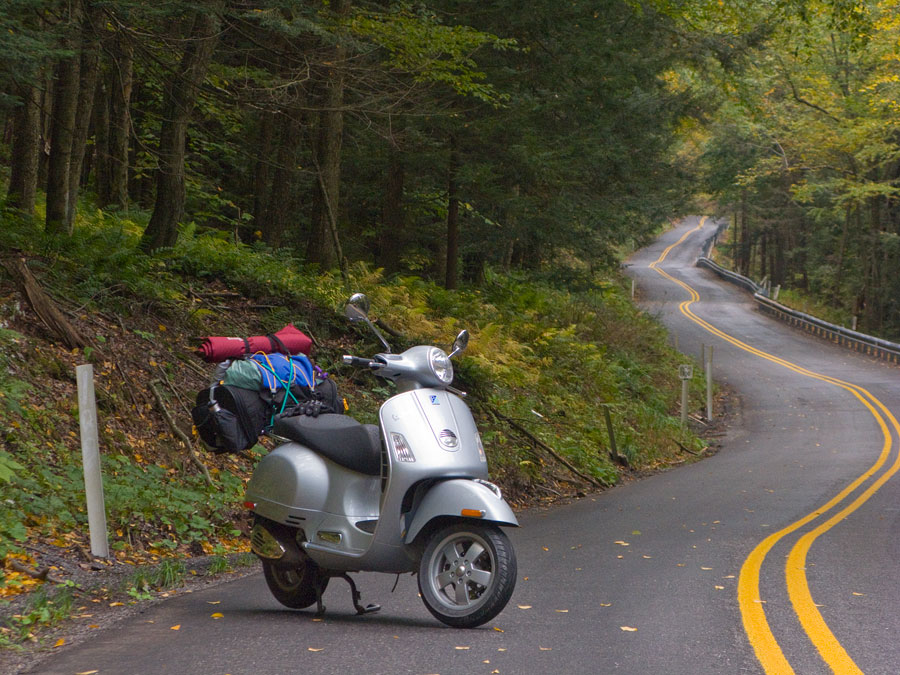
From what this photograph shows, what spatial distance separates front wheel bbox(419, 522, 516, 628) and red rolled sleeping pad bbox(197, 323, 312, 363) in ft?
5.40

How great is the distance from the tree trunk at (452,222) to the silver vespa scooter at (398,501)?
14600 millimetres

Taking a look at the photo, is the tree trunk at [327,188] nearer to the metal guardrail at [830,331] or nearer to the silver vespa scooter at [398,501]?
the silver vespa scooter at [398,501]

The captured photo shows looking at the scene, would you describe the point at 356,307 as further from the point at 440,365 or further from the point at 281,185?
the point at 281,185

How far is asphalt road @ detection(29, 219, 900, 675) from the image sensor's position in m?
4.84

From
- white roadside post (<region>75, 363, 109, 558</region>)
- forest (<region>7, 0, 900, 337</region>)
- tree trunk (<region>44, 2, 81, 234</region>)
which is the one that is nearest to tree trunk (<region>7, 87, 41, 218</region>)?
forest (<region>7, 0, 900, 337</region>)

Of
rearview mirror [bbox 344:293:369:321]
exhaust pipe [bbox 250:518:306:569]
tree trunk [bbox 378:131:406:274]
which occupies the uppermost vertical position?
tree trunk [bbox 378:131:406:274]

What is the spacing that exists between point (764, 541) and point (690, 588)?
285 cm

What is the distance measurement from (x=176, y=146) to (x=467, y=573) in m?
10.6

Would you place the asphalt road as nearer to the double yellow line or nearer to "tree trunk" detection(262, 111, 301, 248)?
the double yellow line

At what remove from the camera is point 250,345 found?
20.0 ft

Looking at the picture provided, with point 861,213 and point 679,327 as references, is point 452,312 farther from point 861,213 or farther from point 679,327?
point 861,213

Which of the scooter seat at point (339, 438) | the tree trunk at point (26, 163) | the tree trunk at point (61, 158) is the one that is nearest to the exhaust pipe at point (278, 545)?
the scooter seat at point (339, 438)

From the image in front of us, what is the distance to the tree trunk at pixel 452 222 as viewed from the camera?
20.0 m

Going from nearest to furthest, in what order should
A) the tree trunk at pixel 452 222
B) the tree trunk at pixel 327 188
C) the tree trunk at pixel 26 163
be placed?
1. the tree trunk at pixel 26 163
2. the tree trunk at pixel 327 188
3. the tree trunk at pixel 452 222
